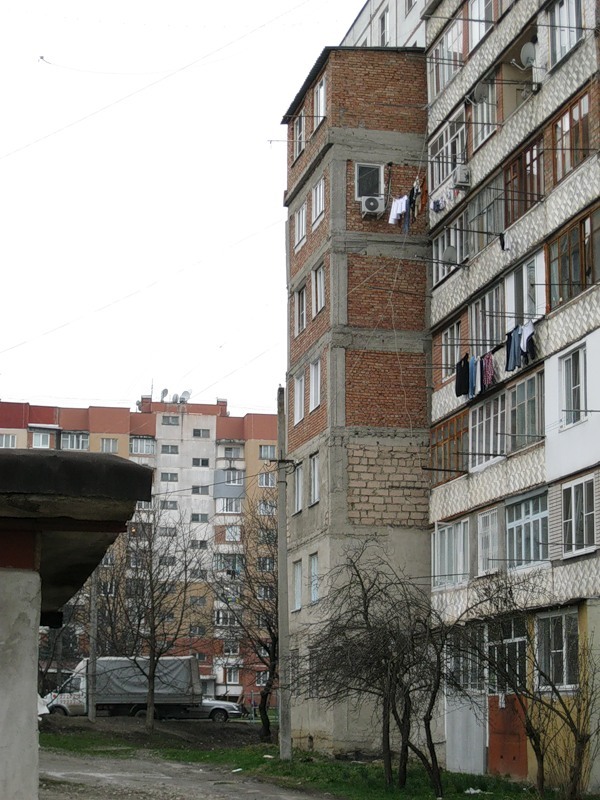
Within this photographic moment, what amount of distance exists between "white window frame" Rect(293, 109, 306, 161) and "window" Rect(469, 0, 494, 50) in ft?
24.9

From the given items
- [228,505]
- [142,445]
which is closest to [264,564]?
[228,505]

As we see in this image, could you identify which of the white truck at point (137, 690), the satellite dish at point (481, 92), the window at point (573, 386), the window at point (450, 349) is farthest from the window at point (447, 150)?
the white truck at point (137, 690)

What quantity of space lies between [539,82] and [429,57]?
27.1ft

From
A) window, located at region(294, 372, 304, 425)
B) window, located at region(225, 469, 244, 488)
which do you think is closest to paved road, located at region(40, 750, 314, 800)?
window, located at region(294, 372, 304, 425)

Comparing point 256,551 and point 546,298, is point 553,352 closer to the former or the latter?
point 546,298

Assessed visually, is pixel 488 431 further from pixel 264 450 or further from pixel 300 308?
pixel 264 450

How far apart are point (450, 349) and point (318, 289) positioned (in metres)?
4.85

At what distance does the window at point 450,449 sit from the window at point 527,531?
299 cm

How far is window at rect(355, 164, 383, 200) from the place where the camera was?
1441 inches

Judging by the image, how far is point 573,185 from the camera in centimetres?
2703

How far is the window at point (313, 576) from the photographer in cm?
3669

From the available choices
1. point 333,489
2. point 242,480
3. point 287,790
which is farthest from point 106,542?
point 242,480

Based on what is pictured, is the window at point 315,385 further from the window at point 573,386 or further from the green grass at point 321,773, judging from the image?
the window at point 573,386

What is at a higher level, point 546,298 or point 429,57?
point 429,57
